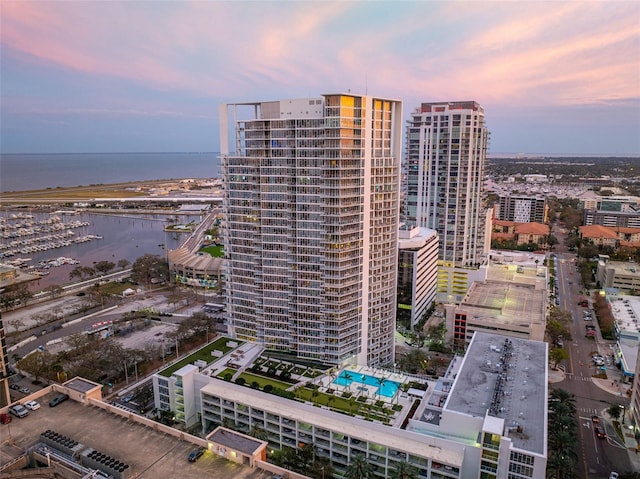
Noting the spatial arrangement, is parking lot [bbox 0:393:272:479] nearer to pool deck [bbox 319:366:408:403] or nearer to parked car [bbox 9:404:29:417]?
parked car [bbox 9:404:29:417]

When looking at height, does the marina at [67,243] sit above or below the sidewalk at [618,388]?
above

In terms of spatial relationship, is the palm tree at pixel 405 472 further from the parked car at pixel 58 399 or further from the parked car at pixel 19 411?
the parked car at pixel 19 411

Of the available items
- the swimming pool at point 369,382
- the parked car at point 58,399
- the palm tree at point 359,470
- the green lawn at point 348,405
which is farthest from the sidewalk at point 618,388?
the parked car at point 58,399

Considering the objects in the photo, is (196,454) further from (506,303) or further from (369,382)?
(506,303)

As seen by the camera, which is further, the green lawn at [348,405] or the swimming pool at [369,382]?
the swimming pool at [369,382]

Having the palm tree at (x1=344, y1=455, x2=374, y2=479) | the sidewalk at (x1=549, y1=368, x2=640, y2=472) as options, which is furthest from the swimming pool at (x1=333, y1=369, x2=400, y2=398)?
the sidewalk at (x1=549, y1=368, x2=640, y2=472)

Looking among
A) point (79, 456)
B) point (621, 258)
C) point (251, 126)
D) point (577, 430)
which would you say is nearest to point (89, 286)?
point (251, 126)

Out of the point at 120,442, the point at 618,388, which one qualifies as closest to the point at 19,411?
the point at 120,442
